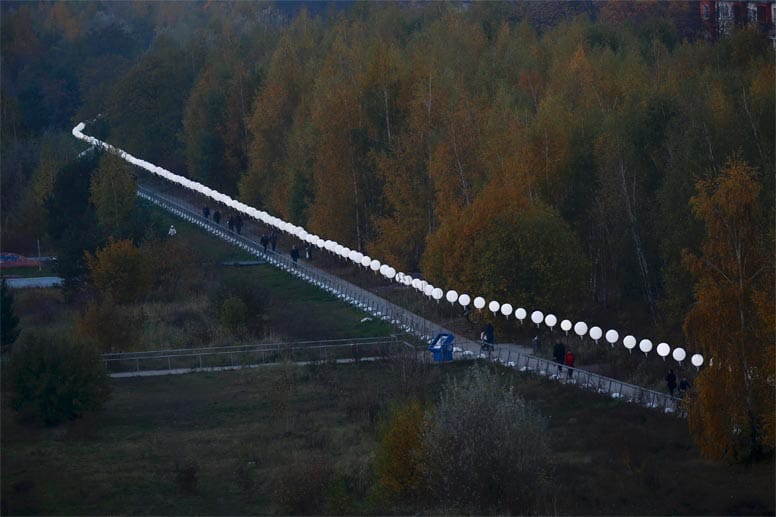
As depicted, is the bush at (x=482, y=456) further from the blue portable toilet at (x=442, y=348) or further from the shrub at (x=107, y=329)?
the shrub at (x=107, y=329)

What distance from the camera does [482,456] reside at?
19.8 meters

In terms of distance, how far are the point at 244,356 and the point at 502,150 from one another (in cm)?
985

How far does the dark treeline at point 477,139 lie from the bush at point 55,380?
939 cm

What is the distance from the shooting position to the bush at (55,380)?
26281 mm

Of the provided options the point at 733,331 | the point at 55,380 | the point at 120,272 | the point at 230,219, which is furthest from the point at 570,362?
the point at 230,219

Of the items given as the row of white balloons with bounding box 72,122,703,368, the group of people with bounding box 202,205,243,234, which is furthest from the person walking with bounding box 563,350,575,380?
the group of people with bounding box 202,205,243,234

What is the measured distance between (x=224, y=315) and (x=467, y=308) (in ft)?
19.2

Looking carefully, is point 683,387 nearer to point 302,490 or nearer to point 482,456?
point 482,456

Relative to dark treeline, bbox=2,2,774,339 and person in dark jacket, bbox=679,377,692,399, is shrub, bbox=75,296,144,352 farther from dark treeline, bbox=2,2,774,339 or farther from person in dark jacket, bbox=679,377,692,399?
person in dark jacket, bbox=679,377,692,399

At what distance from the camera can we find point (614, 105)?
4188 cm

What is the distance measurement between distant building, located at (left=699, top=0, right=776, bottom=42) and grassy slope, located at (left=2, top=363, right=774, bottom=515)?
2668 cm

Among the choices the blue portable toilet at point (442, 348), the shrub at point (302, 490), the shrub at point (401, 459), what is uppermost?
the blue portable toilet at point (442, 348)

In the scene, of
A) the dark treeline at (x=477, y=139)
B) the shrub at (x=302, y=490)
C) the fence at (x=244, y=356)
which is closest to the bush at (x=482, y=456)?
the shrub at (x=302, y=490)

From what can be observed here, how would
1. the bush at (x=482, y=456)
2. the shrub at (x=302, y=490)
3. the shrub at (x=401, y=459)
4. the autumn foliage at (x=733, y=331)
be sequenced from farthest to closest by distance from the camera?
the autumn foliage at (x=733, y=331), the shrub at (x=302, y=490), the shrub at (x=401, y=459), the bush at (x=482, y=456)
